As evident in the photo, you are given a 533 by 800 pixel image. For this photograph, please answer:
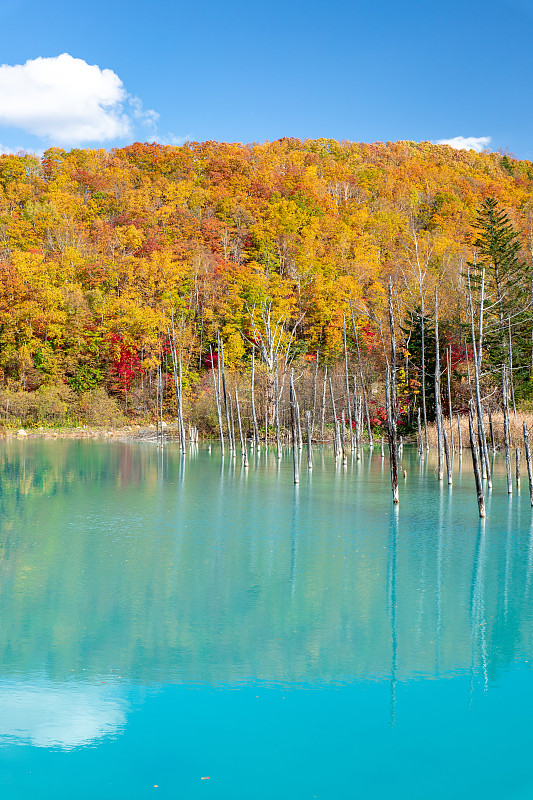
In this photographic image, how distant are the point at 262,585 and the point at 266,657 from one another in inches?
126

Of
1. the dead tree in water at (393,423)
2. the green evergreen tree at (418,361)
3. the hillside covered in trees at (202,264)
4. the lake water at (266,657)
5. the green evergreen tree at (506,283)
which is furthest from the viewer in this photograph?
the hillside covered in trees at (202,264)

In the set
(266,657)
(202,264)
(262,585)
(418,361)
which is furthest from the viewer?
(202,264)

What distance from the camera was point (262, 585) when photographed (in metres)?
12.6

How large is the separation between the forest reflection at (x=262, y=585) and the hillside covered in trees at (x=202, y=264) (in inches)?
792

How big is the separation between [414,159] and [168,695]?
91.3m

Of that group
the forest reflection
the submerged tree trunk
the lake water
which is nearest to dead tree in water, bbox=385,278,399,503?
the submerged tree trunk

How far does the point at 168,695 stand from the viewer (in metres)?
8.41

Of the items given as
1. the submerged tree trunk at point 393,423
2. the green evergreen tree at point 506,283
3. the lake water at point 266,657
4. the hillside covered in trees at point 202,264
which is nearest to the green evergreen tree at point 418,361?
the hillside covered in trees at point 202,264

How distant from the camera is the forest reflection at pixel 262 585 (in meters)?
9.32

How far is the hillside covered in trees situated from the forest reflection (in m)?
20.1

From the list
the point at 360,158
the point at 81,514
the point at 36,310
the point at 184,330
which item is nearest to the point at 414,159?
the point at 360,158

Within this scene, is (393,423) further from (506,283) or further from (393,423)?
(506,283)

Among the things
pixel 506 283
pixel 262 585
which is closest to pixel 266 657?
pixel 262 585

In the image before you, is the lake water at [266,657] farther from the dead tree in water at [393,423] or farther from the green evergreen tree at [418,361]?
the green evergreen tree at [418,361]
